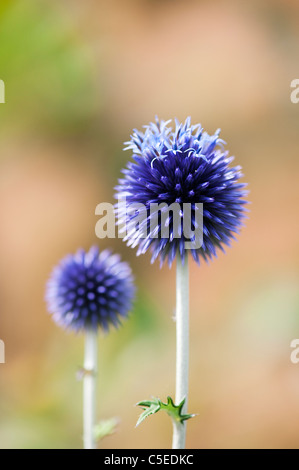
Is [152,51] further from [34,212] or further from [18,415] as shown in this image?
[18,415]

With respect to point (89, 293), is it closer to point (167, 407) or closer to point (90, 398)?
point (90, 398)

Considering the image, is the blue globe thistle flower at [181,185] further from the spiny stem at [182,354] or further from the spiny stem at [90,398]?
the spiny stem at [90,398]

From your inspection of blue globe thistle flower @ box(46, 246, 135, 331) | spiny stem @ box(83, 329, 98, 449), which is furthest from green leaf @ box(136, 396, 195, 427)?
blue globe thistle flower @ box(46, 246, 135, 331)

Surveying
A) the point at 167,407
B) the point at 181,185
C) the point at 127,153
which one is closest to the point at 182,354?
the point at 167,407

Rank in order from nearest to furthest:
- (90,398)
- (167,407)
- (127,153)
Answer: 1. (167,407)
2. (90,398)
3. (127,153)

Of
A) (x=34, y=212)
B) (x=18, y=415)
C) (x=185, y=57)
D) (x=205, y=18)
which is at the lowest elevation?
(x=18, y=415)
